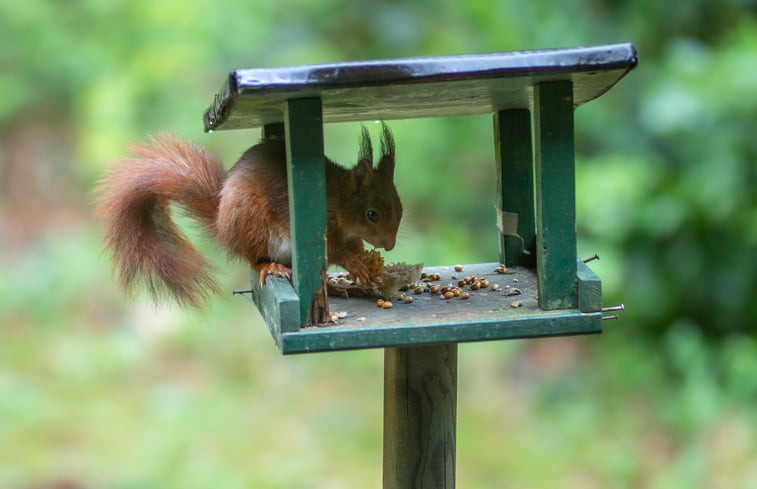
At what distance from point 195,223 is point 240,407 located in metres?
2.13

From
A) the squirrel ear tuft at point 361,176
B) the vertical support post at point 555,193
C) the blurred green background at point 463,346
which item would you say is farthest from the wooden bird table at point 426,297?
the blurred green background at point 463,346

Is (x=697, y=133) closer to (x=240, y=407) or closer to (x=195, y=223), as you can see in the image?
(x=240, y=407)

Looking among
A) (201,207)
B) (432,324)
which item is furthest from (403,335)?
(201,207)

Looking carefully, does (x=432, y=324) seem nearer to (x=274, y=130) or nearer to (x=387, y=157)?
(x=387, y=157)

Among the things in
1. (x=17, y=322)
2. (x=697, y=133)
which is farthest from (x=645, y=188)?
(x=17, y=322)

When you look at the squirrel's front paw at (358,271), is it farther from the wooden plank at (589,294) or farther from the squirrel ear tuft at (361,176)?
the wooden plank at (589,294)

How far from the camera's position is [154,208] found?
2102 millimetres

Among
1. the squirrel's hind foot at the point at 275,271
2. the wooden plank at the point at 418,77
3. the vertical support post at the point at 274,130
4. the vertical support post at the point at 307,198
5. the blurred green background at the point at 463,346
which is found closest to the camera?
the wooden plank at the point at 418,77

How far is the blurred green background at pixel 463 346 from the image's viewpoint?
375cm

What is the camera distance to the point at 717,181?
12.3 ft

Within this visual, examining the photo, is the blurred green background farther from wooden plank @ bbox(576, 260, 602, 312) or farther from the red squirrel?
wooden plank @ bbox(576, 260, 602, 312)

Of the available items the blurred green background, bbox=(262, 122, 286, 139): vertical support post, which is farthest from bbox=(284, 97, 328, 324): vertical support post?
the blurred green background

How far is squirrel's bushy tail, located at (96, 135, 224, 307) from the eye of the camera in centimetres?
203

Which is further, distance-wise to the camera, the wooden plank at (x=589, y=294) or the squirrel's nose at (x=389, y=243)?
the squirrel's nose at (x=389, y=243)
